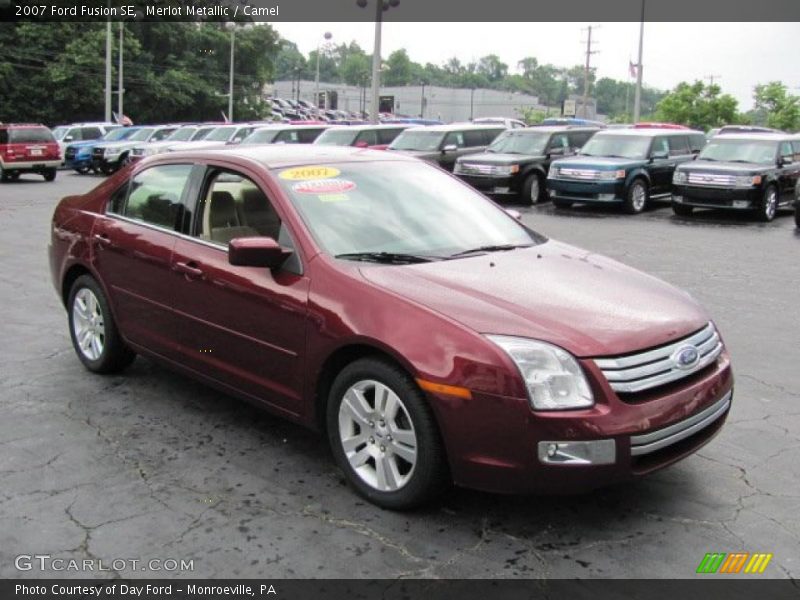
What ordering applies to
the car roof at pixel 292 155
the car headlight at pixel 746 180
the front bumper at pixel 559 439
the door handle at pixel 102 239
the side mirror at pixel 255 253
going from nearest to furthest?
the front bumper at pixel 559 439, the side mirror at pixel 255 253, the car roof at pixel 292 155, the door handle at pixel 102 239, the car headlight at pixel 746 180

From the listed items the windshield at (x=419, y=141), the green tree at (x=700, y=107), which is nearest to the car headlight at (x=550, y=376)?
the windshield at (x=419, y=141)

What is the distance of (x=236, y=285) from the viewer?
4324 millimetres

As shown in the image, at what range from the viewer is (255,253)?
4008 millimetres

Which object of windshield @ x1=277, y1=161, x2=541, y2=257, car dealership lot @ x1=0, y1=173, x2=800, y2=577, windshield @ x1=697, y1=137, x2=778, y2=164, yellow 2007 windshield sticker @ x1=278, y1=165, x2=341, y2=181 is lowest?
car dealership lot @ x1=0, y1=173, x2=800, y2=577

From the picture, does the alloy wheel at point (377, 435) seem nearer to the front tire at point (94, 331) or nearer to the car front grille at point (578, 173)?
the front tire at point (94, 331)

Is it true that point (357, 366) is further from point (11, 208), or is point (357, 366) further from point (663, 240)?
point (11, 208)

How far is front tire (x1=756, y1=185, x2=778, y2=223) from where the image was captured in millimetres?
15961

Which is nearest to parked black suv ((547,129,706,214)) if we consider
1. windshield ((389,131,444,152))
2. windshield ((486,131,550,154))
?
windshield ((486,131,550,154))

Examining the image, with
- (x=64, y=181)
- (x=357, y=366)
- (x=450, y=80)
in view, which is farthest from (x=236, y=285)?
(x=450, y=80)

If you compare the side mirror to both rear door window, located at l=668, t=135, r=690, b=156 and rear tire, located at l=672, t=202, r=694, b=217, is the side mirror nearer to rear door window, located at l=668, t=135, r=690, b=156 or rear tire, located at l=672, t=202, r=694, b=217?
rear tire, located at l=672, t=202, r=694, b=217

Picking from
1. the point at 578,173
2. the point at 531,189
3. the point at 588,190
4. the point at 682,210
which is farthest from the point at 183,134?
the point at 682,210

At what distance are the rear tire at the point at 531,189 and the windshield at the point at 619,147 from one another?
126 cm

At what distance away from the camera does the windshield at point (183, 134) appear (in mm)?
27841

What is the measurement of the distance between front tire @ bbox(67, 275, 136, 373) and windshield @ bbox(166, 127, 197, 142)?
22751 mm
